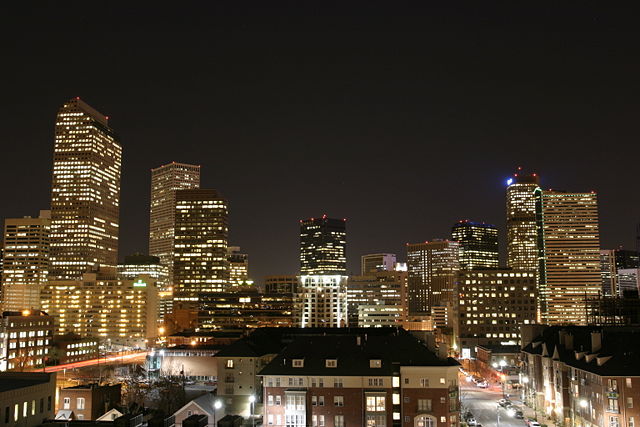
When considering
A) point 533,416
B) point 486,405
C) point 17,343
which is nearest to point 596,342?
point 533,416

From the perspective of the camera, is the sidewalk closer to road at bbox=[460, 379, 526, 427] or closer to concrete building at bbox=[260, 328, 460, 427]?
road at bbox=[460, 379, 526, 427]

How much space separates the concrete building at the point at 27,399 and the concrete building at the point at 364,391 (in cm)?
3265

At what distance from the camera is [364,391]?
83.5 meters

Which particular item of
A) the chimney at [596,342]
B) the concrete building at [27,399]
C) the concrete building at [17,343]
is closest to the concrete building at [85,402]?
the concrete building at [27,399]

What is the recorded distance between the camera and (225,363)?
11112cm

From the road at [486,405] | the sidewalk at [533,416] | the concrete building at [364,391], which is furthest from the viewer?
the sidewalk at [533,416]

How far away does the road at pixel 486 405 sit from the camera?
97.0m

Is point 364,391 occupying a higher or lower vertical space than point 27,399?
lower

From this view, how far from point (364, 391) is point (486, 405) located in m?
40.9

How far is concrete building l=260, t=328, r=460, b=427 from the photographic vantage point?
82625 mm

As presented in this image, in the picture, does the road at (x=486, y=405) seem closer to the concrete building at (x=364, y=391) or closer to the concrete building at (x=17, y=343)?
the concrete building at (x=364, y=391)

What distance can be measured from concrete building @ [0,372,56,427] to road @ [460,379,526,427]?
199 ft

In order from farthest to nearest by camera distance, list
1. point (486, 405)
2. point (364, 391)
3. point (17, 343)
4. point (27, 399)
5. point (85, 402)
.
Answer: point (17, 343), point (486, 405), point (85, 402), point (364, 391), point (27, 399)

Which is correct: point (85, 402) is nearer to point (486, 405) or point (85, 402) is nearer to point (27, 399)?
point (27, 399)
